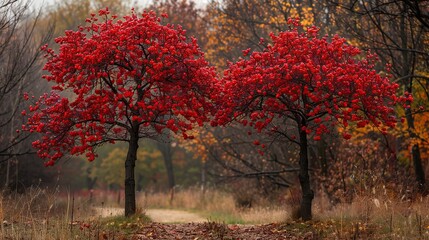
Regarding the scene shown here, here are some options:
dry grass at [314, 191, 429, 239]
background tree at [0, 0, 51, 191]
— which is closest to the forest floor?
dry grass at [314, 191, 429, 239]

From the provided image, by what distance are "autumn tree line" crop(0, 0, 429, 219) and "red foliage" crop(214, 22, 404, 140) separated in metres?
0.19

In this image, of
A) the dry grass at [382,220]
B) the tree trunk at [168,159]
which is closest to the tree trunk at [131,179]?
the dry grass at [382,220]

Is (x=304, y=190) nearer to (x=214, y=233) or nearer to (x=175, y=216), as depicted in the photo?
Answer: (x=214, y=233)

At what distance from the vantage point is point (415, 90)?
51.9ft

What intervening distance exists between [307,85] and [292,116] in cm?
150

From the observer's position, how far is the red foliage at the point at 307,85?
1044 cm

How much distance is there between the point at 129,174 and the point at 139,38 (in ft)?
11.1

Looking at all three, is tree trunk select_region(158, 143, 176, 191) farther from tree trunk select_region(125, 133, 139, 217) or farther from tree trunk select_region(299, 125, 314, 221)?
tree trunk select_region(299, 125, 314, 221)

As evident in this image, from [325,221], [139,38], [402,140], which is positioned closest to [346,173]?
[402,140]

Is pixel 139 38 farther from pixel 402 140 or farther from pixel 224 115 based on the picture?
pixel 402 140

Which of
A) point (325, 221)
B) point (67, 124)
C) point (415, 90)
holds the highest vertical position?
point (415, 90)

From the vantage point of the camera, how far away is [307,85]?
35.4 ft

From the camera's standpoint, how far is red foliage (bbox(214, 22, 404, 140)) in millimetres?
10438

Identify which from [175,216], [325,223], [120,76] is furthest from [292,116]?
[175,216]
